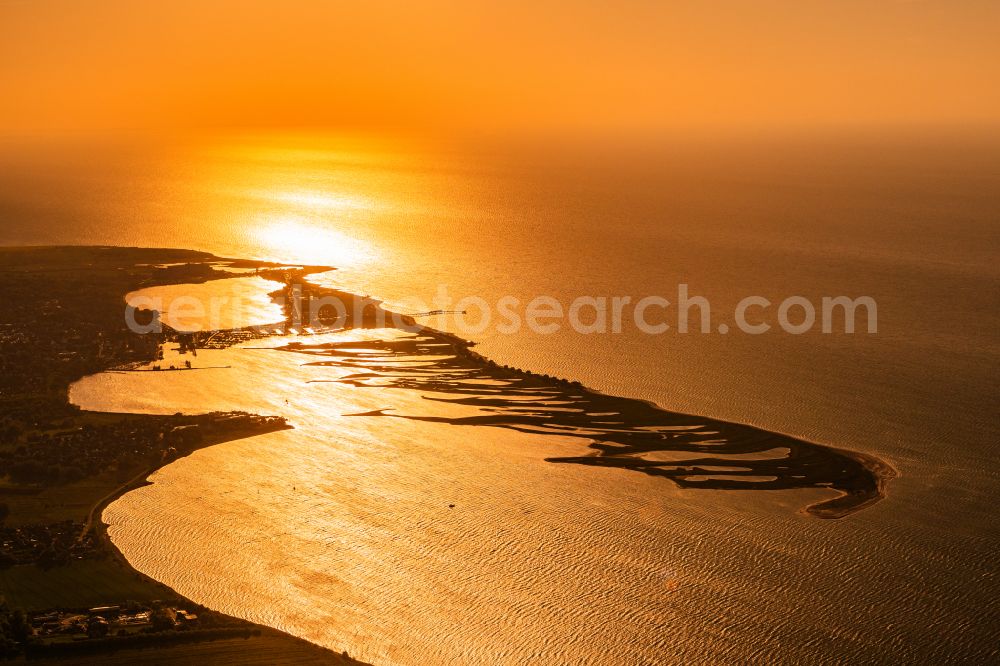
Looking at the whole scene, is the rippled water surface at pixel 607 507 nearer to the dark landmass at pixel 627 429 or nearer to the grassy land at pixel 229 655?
the grassy land at pixel 229 655

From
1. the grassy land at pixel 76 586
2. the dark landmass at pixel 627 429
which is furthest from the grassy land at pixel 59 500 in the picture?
the dark landmass at pixel 627 429

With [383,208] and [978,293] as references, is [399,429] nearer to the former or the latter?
[978,293]

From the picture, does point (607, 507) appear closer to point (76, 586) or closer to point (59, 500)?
point (76, 586)

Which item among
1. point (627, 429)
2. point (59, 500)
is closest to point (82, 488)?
point (59, 500)

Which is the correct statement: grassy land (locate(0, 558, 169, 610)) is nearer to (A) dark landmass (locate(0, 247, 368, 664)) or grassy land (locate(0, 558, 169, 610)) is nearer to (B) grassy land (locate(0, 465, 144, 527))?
(A) dark landmass (locate(0, 247, 368, 664))

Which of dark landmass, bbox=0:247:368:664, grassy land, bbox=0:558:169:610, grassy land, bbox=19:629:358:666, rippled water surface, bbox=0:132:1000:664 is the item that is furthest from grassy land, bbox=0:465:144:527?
grassy land, bbox=19:629:358:666
